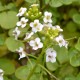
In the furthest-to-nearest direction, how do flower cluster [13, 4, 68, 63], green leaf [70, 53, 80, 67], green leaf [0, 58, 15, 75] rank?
green leaf [0, 58, 15, 75], green leaf [70, 53, 80, 67], flower cluster [13, 4, 68, 63]

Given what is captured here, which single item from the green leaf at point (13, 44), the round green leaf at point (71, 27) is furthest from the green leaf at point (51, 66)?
the round green leaf at point (71, 27)

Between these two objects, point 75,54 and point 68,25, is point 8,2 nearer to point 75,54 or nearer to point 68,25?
point 68,25

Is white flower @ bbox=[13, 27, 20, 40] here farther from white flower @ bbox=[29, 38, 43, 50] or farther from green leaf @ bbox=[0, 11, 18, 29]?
white flower @ bbox=[29, 38, 43, 50]

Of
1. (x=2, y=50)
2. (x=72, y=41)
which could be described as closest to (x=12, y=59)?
(x=2, y=50)

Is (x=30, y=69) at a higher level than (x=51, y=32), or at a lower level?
lower

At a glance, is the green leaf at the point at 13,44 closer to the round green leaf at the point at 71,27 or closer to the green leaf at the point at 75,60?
the green leaf at the point at 75,60

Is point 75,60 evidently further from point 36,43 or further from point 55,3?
point 55,3

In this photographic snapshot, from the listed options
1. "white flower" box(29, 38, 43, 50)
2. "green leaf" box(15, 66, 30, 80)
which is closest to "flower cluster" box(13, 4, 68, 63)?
"white flower" box(29, 38, 43, 50)
